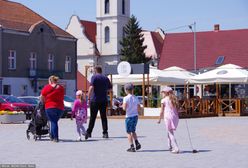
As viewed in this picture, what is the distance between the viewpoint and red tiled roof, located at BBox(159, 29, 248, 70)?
73000 millimetres

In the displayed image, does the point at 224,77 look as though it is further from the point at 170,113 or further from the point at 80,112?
the point at 170,113

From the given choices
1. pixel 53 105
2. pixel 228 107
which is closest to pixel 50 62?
pixel 228 107

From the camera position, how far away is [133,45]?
96.6m

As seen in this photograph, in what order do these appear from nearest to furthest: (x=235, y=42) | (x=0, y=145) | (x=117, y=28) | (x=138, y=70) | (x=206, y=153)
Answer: (x=206, y=153), (x=0, y=145), (x=138, y=70), (x=235, y=42), (x=117, y=28)

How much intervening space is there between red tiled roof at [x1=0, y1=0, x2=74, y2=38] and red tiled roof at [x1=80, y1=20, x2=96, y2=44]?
121ft

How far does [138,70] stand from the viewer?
33406 mm

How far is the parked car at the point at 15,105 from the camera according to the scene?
35638 mm

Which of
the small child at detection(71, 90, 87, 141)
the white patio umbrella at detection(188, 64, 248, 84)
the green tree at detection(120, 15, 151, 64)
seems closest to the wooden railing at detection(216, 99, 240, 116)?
the white patio umbrella at detection(188, 64, 248, 84)

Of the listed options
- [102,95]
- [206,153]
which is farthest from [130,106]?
[102,95]

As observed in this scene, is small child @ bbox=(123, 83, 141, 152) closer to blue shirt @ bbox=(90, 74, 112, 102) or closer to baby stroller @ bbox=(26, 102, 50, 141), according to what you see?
blue shirt @ bbox=(90, 74, 112, 102)

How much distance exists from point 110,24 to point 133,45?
11.8 m

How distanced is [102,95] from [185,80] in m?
20.1

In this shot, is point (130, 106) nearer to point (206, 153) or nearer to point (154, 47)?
point (206, 153)

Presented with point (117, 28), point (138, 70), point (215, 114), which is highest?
point (117, 28)
